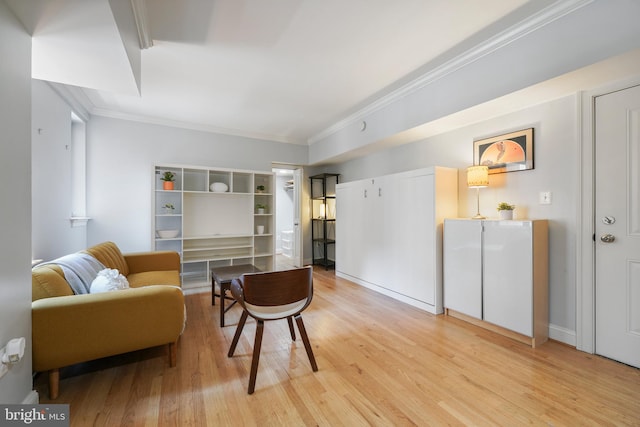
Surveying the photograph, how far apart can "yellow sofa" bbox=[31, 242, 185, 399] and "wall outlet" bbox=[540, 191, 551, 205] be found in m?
3.17

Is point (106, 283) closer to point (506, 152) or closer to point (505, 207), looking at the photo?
point (505, 207)

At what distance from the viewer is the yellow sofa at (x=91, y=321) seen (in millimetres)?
1579

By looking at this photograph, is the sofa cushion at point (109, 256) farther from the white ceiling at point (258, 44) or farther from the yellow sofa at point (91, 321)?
the white ceiling at point (258, 44)

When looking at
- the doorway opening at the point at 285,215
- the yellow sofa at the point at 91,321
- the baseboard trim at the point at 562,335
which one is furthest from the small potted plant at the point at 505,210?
the doorway opening at the point at 285,215

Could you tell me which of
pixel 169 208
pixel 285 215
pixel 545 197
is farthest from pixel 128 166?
pixel 545 197

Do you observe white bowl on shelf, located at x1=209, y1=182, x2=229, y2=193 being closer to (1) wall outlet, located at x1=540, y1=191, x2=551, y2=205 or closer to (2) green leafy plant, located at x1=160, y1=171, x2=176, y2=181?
(2) green leafy plant, located at x1=160, y1=171, x2=176, y2=181

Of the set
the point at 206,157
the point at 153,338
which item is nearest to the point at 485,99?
the point at 153,338

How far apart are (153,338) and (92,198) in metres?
3.06

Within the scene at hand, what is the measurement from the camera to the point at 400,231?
3430mm

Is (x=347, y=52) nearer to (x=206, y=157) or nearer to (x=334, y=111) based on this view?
(x=334, y=111)

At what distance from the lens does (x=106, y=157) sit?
3902mm

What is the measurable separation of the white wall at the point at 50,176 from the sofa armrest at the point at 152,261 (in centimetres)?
69

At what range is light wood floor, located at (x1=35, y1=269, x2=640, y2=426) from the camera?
4.85ft

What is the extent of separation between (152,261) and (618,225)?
4619mm
